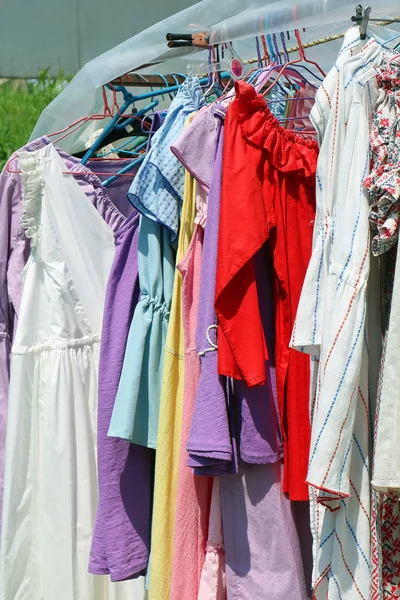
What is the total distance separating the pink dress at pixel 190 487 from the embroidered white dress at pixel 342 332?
260 millimetres

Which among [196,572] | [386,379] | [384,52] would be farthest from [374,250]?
[196,572]

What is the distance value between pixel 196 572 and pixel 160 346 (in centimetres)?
41

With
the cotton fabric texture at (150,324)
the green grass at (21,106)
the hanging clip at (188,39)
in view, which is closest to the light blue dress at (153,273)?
the cotton fabric texture at (150,324)

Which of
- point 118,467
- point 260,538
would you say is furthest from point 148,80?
point 260,538

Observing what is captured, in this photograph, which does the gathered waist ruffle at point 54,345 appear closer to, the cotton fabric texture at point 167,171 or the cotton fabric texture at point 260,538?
the cotton fabric texture at point 167,171

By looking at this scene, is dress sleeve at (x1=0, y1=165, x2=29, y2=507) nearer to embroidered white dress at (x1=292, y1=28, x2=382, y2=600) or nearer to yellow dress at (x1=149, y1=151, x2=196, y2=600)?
yellow dress at (x1=149, y1=151, x2=196, y2=600)

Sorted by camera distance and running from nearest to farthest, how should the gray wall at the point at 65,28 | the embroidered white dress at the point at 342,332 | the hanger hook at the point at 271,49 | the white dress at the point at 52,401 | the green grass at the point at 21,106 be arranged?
the embroidered white dress at the point at 342,332, the hanger hook at the point at 271,49, the white dress at the point at 52,401, the green grass at the point at 21,106, the gray wall at the point at 65,28

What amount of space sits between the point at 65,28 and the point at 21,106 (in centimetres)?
52

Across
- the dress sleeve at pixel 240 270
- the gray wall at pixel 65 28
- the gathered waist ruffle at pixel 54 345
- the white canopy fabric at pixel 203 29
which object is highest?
the gray wall at pixel 65 28

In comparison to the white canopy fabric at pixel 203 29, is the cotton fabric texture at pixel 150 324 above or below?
below

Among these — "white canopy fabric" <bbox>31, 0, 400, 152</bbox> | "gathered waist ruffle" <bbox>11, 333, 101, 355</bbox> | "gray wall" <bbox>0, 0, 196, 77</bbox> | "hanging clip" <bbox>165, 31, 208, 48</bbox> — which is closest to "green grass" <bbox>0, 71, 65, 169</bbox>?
"gray wall" <bbox>0, 0, 196, 77</bbox>

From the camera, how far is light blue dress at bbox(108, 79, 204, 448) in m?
1.54

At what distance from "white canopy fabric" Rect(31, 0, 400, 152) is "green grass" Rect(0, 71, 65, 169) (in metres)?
1.66

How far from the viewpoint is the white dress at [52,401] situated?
5.79ft
